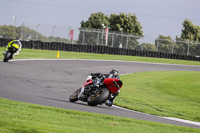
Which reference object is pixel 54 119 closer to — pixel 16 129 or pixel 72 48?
Result: pixel 16 129

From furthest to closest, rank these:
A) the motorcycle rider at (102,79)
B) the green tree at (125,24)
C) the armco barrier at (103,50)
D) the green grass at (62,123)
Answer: the green tree at (125,24) → the armco barrier at (103,50) → the motorcycle rider at (102,79) → the green grass at (62,123)

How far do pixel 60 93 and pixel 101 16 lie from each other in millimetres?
82322

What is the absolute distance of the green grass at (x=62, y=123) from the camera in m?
6.82

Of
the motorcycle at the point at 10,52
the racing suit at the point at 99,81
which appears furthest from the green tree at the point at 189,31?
the racing suit at the point at 99,81

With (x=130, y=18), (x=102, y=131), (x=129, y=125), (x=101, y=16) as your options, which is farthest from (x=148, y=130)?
(x=101, y=16)

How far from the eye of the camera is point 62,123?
769cm

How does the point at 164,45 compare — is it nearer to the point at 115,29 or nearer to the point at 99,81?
the point at 99,81

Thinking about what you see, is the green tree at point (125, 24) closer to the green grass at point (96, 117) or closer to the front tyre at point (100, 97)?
the green grass at point (96, 117)

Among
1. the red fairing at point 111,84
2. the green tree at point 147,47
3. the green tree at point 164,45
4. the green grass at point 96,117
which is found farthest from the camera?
the green tree at point 147,47

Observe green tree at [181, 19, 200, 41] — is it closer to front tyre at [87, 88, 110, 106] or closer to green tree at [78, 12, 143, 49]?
green tree at [78, 12, 143, 49]

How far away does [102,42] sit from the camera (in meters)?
47.3

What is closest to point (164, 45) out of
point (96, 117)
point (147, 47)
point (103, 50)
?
point (147, 47)

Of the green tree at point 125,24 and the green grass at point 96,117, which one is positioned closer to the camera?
the green grass at point 96,117

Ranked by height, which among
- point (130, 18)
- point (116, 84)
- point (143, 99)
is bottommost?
point (143, 99)
